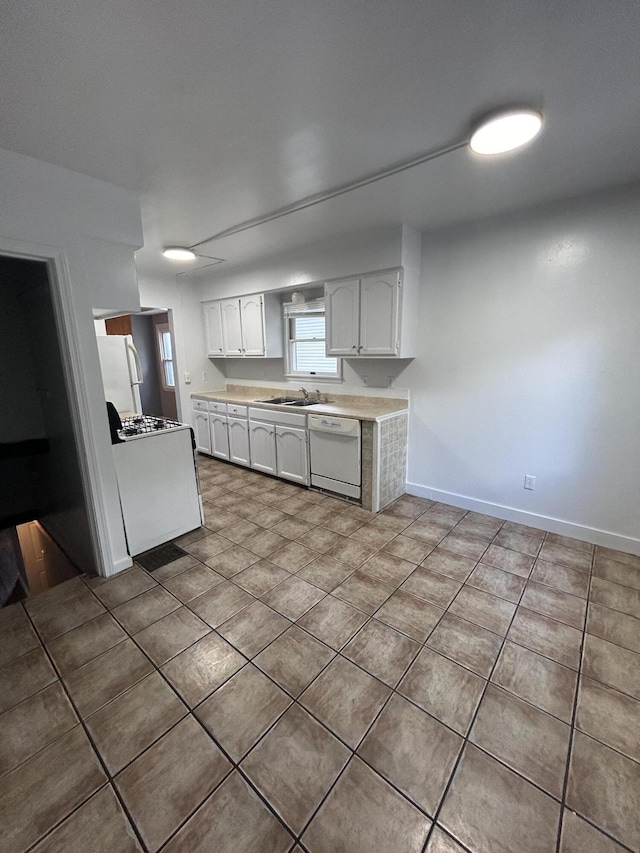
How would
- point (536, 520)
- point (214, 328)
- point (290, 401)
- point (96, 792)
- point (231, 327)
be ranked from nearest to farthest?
point (96, 792) < point (536, 520) < point (290, 401) < point (231, 327) < point (214, 328)

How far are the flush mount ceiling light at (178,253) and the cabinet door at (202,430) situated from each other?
78.1 inches

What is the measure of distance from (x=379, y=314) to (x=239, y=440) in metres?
2.31

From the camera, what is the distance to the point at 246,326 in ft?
14.7

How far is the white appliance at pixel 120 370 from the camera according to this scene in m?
3.13

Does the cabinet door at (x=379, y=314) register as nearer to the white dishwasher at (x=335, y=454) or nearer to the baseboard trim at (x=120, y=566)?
the white dishwasher at (x=335, y=454)

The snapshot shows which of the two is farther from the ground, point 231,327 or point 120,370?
point 231,327

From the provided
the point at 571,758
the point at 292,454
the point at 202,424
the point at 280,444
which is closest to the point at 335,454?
the point at 292,454

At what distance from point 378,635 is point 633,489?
214 cm

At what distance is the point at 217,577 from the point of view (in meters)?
2.35

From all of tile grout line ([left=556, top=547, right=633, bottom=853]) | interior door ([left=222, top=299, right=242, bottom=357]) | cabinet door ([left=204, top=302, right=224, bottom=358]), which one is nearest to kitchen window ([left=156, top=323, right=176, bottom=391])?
cabinet door ([left=204, top=302, right=224, bottom=358])

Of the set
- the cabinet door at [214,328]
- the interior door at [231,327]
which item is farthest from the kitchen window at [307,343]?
the cabinet door at [214,328]

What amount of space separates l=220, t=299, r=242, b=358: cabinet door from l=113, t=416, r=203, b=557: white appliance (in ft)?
6.41

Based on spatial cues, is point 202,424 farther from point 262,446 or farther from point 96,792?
point 96,792

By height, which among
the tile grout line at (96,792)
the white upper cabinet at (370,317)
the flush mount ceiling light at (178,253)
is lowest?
the tile grout line at (96,792)
